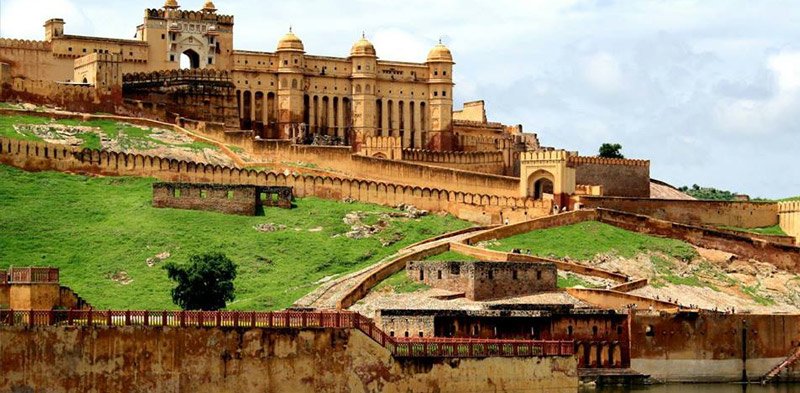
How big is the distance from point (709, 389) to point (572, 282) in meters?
7.97

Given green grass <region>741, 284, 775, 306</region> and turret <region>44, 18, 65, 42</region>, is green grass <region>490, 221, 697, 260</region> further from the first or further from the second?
turret <region>44, 18, 65, 42</region>

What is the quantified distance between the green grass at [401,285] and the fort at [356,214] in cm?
24

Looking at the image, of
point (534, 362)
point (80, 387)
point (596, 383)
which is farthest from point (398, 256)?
point (80, 387)

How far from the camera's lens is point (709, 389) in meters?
62.3

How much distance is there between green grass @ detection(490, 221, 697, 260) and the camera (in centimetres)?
7306

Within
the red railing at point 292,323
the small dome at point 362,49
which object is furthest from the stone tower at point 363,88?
the red railing at point 292,323

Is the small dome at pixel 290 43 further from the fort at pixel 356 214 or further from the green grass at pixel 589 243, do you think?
the green grass at pixel 589 243

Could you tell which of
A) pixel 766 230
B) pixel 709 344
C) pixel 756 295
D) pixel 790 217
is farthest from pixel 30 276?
pixel 790 217

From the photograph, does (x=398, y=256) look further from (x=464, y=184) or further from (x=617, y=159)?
(x=617, y=159)

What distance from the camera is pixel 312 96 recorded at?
300 feet

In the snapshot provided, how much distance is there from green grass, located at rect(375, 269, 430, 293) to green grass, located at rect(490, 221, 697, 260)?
6616mm

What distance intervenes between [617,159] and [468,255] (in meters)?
22.7

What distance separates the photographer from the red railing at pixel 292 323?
45.1 m

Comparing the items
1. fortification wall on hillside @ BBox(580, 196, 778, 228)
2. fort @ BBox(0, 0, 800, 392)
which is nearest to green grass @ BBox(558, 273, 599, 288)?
fort @ BBox(0, 0, 800, 392)
